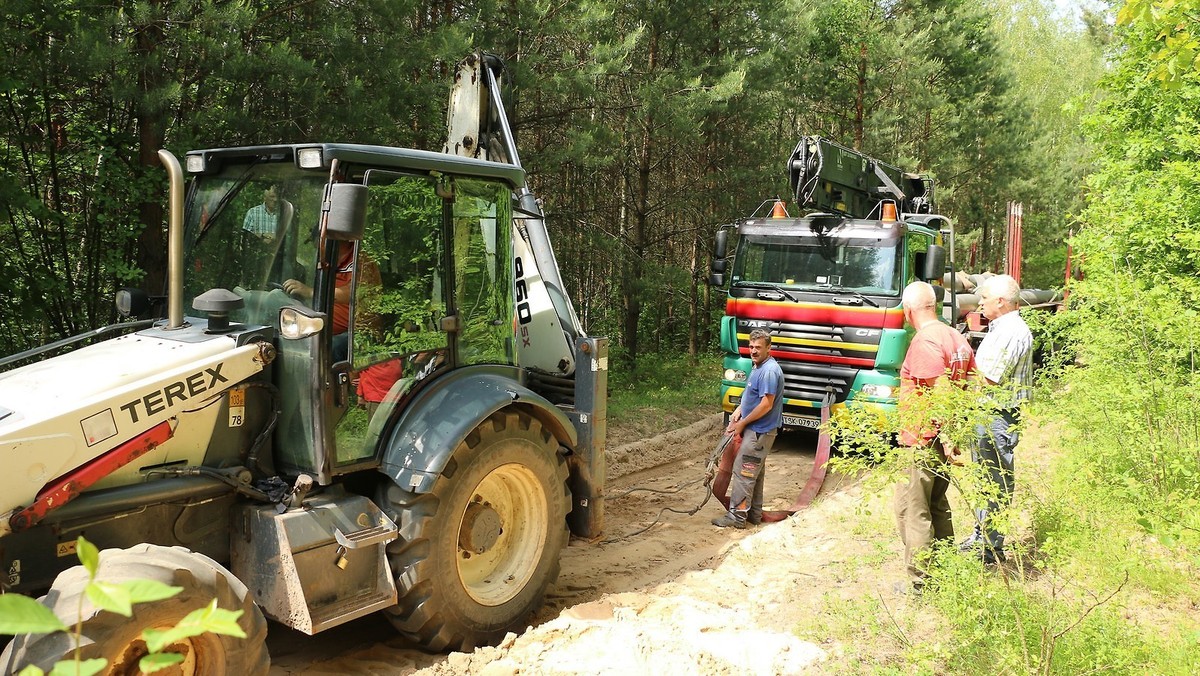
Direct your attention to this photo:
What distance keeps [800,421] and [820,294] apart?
1.36 m

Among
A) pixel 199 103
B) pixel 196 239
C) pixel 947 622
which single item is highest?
pixel 199 103

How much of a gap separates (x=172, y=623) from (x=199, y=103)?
222 inches

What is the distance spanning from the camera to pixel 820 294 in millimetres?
9297

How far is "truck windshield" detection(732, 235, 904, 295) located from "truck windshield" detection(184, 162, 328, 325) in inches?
252

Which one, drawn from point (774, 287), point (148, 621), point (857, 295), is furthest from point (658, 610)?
point (774, 287)

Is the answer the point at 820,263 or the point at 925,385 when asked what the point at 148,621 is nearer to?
the point at 925,385

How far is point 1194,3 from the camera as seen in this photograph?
5074 mm

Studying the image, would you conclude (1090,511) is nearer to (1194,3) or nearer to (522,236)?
(1194,3)

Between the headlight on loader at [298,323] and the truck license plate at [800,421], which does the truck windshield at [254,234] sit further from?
the truck license plate at [800,421]

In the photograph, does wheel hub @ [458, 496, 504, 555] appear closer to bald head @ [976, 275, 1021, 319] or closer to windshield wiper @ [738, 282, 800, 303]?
bald head @ [976, 275, 1021, 319]

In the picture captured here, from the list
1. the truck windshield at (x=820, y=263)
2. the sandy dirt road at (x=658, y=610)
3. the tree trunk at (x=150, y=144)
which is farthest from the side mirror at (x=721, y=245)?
the tree trunk at (x=150, y=144)

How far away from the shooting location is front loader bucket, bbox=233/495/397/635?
3883 millimetres

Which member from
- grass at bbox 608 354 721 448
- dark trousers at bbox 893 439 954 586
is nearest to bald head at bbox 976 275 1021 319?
dark trousers at bbox 893 439 954 586

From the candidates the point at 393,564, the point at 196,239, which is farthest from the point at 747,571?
the point at 196,239
